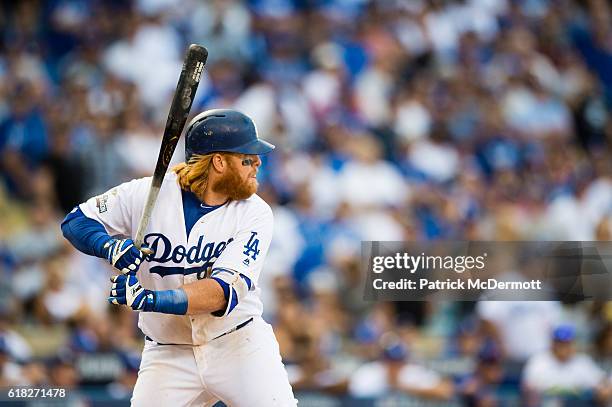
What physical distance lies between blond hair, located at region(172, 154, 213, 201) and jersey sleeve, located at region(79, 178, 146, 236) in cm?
21

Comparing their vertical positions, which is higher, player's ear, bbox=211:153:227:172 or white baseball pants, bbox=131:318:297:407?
player's ear, bbox=211:153:227:172

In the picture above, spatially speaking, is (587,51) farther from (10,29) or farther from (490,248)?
(10,29)

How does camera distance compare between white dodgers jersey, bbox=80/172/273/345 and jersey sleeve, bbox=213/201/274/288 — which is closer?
jersey sleeve, bbox=213/201/274/288

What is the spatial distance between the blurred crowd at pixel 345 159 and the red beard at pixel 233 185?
9.55 ft

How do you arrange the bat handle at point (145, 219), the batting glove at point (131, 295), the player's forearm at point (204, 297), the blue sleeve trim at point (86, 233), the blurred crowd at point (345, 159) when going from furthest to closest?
1. the blurred crowd at point (345, 159)
2. the bat handle at point (145, 219)
3. the blue sleeve trim at point (86, 233)
4. the player's forearm at point (204, 297)
5. the batting glove at point (131, 295)

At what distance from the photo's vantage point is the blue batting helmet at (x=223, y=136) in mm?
4668

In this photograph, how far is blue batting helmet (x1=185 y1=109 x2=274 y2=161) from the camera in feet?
15.3

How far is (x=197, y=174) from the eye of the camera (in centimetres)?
473

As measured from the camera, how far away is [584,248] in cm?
870

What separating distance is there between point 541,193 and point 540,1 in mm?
3467

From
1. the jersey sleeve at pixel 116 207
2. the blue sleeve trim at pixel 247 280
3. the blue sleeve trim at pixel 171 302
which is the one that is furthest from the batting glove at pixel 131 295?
the jersey sleeve at pixel 116 207

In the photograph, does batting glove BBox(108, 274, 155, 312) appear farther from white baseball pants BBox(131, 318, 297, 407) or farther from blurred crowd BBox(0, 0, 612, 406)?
blurred crowd BBox(0, 0, 612, 406)

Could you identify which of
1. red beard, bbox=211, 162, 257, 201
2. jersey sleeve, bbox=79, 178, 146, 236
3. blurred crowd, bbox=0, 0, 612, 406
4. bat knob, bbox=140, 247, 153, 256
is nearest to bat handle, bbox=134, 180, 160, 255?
bat knob, bbox=140, 247, 153, 256

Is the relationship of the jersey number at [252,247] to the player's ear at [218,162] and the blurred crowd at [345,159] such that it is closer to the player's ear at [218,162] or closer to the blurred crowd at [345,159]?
the player's ear at [218,162]
